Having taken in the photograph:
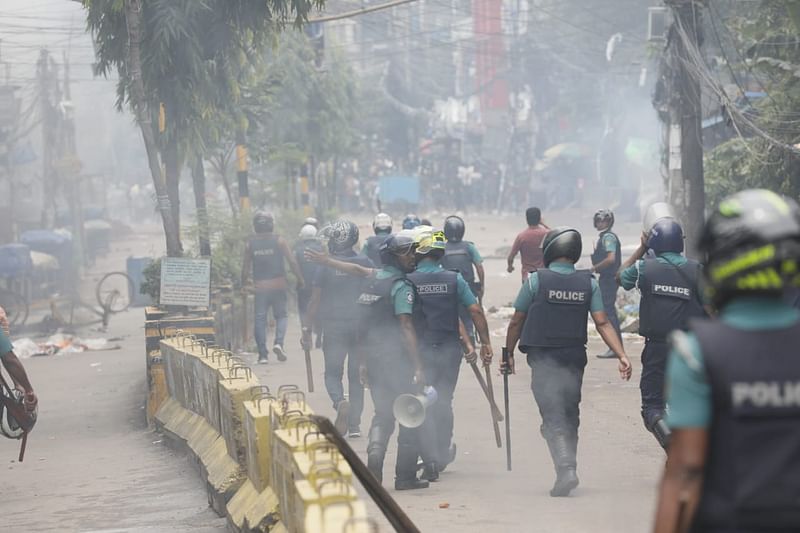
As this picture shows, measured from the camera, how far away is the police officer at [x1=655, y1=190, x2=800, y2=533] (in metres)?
3.12

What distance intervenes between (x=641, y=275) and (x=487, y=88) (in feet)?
220

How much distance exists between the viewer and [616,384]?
13.9m

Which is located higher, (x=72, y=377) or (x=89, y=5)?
(x=89, y=5)

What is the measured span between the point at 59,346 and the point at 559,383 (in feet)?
48.0

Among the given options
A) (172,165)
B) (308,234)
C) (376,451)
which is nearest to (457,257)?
(308,234)

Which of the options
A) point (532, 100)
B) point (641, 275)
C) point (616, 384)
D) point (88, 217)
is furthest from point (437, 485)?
point (532, 100)

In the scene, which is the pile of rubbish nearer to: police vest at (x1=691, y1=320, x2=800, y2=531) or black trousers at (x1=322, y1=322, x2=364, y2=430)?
black trousers at (x1=322, y1=322, x2=364, y2=430)

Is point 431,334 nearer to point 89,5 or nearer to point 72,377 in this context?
point 89,5

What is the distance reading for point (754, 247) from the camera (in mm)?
3168

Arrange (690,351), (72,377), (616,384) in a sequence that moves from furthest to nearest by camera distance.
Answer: (72,377), (616,384), (690,351)

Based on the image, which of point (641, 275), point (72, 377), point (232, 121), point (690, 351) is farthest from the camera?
point (232, 121)

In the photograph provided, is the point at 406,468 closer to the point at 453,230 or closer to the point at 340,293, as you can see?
the point at 340,293

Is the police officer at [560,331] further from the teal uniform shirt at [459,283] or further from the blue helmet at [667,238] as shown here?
the teal uniform shirt at [459,283]

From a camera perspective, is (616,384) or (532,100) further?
(532,100)
